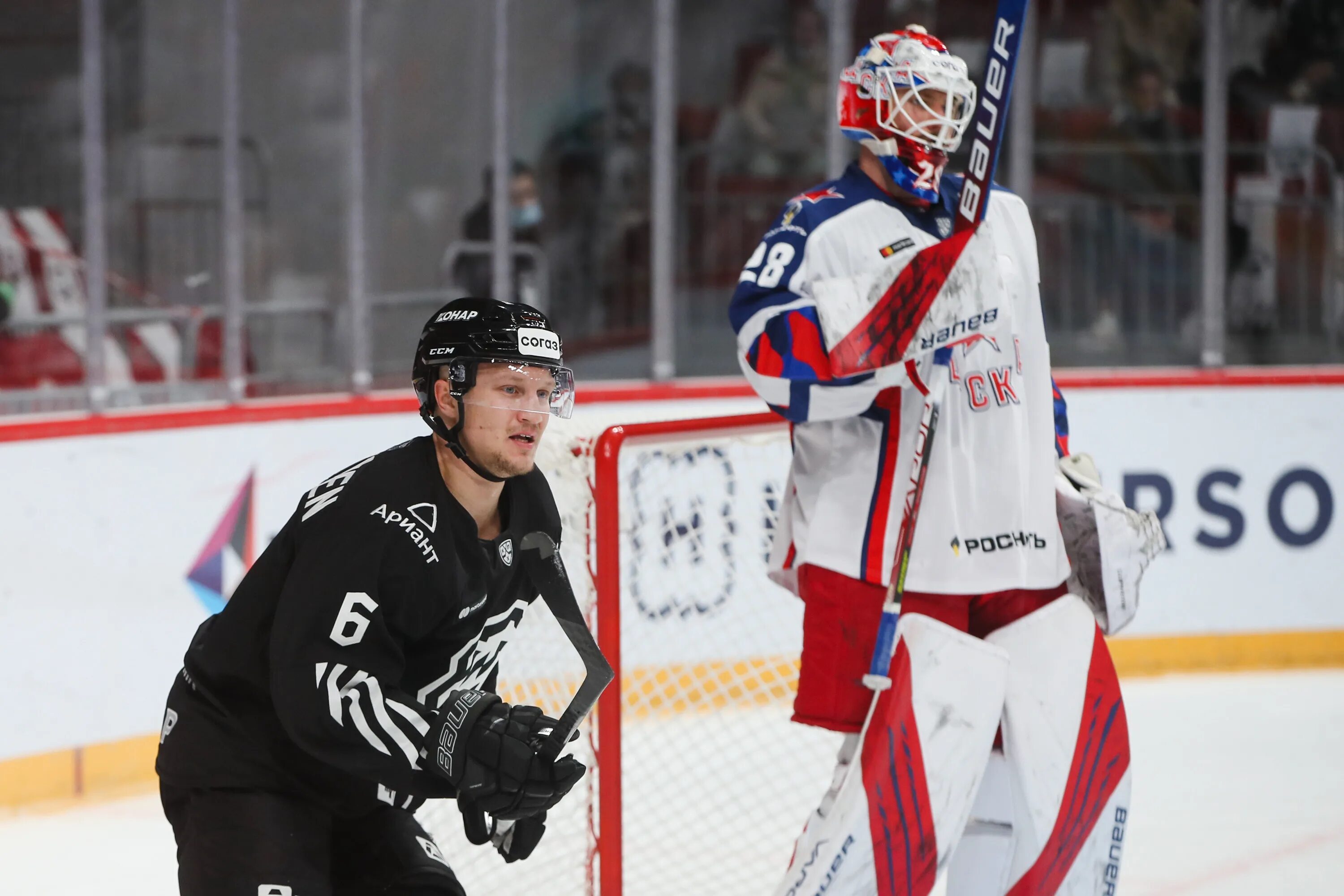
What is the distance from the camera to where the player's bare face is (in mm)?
1776

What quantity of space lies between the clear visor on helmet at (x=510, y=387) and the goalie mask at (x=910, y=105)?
2.10 ft

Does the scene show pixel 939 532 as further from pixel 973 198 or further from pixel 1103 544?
pixel 973 198

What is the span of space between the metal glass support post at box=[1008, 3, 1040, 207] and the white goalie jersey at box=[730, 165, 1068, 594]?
3180mm

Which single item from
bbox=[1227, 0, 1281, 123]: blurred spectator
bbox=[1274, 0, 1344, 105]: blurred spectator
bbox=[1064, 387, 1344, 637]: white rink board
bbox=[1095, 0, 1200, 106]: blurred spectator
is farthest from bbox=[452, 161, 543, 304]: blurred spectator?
bbox=[1274, 0, 1344, 105]: blurred spectator

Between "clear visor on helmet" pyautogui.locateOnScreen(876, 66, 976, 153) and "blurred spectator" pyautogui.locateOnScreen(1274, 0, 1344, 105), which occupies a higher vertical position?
"blurred spectator" pyautogui.locateOnScreen(1274, 0, 1344, 105)

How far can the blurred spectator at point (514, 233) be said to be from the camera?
16.2 feet

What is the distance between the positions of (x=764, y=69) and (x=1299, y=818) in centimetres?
265

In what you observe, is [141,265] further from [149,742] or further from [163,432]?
[149,742]

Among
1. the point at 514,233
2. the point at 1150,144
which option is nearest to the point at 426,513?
the point at 514,233

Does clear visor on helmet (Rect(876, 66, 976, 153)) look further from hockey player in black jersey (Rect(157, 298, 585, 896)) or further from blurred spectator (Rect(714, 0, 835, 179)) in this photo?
blurred spectator (Rect(714, 0, 835, 179))

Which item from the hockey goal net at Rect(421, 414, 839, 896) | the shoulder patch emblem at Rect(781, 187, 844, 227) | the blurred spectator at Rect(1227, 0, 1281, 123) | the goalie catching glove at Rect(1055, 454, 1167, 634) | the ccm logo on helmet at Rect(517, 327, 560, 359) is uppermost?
the blurred spectator at Rect(1227, 0, 1281, 123)

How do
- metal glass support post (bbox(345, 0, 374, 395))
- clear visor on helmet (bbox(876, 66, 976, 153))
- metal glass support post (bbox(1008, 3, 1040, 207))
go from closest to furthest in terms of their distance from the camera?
clear visor on helmet (bbox(876, 66, 976, 153))
metal glass support post (bbox(345, 0, 374, 395))
metal glass support post (bbox(1008, 3, 1040, 207))

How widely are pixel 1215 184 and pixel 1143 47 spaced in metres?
0.48

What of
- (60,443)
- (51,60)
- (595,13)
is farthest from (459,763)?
(595,13)
